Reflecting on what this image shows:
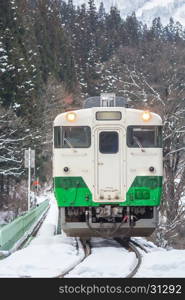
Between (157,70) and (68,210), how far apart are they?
67.9 feet

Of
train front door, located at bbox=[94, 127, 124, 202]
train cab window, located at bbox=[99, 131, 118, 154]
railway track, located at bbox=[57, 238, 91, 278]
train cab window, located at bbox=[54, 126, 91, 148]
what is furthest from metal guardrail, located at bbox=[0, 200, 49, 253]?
train cab window, located at bbox=[99, 131, 118, 154]

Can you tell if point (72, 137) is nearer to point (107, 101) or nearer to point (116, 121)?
point (116, 121)

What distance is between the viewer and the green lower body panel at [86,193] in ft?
52.3

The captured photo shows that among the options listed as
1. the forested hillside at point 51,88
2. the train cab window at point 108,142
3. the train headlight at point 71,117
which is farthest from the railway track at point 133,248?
the forested hillside at point 51,88

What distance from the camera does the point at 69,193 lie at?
15953 millimetres

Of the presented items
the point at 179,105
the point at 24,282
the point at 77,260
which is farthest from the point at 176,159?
the point at 24,282

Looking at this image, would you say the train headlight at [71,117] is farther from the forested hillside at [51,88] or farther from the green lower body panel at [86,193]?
the forested hillside at [51,88]

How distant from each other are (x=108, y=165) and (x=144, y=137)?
120 cm

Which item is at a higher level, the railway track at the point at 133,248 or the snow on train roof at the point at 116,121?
the snow on train roof at the point at 116,121

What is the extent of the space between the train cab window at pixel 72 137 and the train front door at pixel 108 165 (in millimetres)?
262

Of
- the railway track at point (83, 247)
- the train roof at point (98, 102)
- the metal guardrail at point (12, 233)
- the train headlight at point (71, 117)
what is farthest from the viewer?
the train roof at point (98, 102)

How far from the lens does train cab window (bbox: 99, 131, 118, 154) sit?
1616cm

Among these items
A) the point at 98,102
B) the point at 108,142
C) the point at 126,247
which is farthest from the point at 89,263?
the point at 98,102

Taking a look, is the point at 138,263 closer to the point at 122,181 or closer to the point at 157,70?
the point at 122,181
